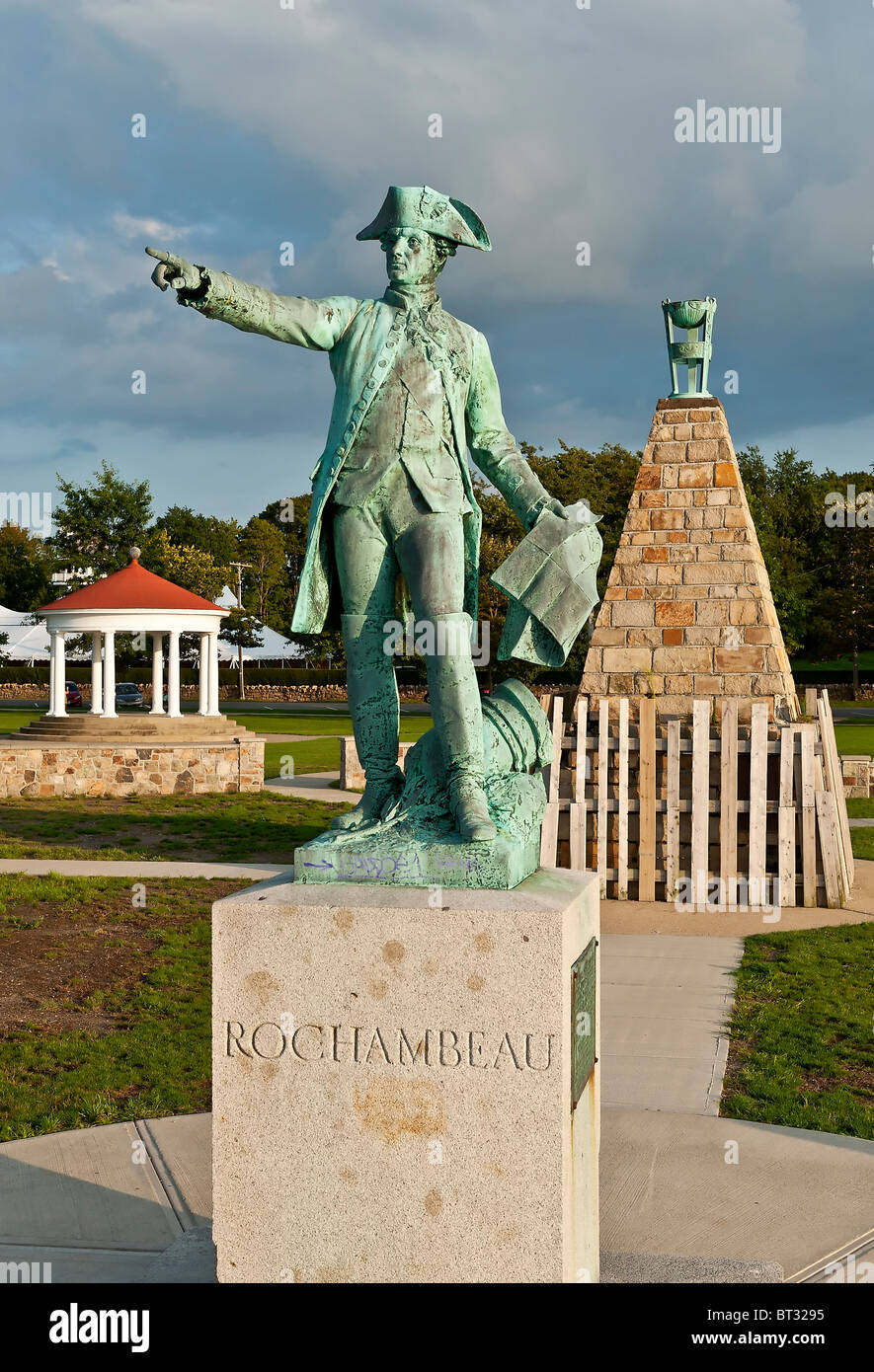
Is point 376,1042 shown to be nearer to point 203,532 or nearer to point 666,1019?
point 666,1019

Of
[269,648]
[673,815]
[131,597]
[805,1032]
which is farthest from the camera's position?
[269,648]

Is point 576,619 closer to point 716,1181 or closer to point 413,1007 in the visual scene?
point 413,1007

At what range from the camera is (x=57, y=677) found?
81.5ft

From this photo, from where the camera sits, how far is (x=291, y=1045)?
129 inches

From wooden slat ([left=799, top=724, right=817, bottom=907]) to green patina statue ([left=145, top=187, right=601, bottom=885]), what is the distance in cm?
665

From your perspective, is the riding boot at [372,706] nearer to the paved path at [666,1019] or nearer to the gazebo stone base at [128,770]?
the paved path at [666,1019]

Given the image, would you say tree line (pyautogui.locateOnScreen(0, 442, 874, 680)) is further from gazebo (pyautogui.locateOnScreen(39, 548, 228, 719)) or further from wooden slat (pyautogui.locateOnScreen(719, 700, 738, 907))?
wooden slat (pyautogui.locateOnScreen(719, 700, 738, 907))

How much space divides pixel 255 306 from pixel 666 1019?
500cm

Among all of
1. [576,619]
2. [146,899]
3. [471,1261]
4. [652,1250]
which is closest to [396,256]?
[576,619]

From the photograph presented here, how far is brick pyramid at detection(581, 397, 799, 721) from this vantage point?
1089 cm

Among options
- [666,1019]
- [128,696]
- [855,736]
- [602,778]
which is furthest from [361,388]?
[128,696]

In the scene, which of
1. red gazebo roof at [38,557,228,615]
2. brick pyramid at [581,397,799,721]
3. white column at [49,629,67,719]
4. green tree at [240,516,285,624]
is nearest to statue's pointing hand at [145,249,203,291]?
brick pyramid at [581,397,799,721]

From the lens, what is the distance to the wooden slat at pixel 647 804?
34.0 ft
